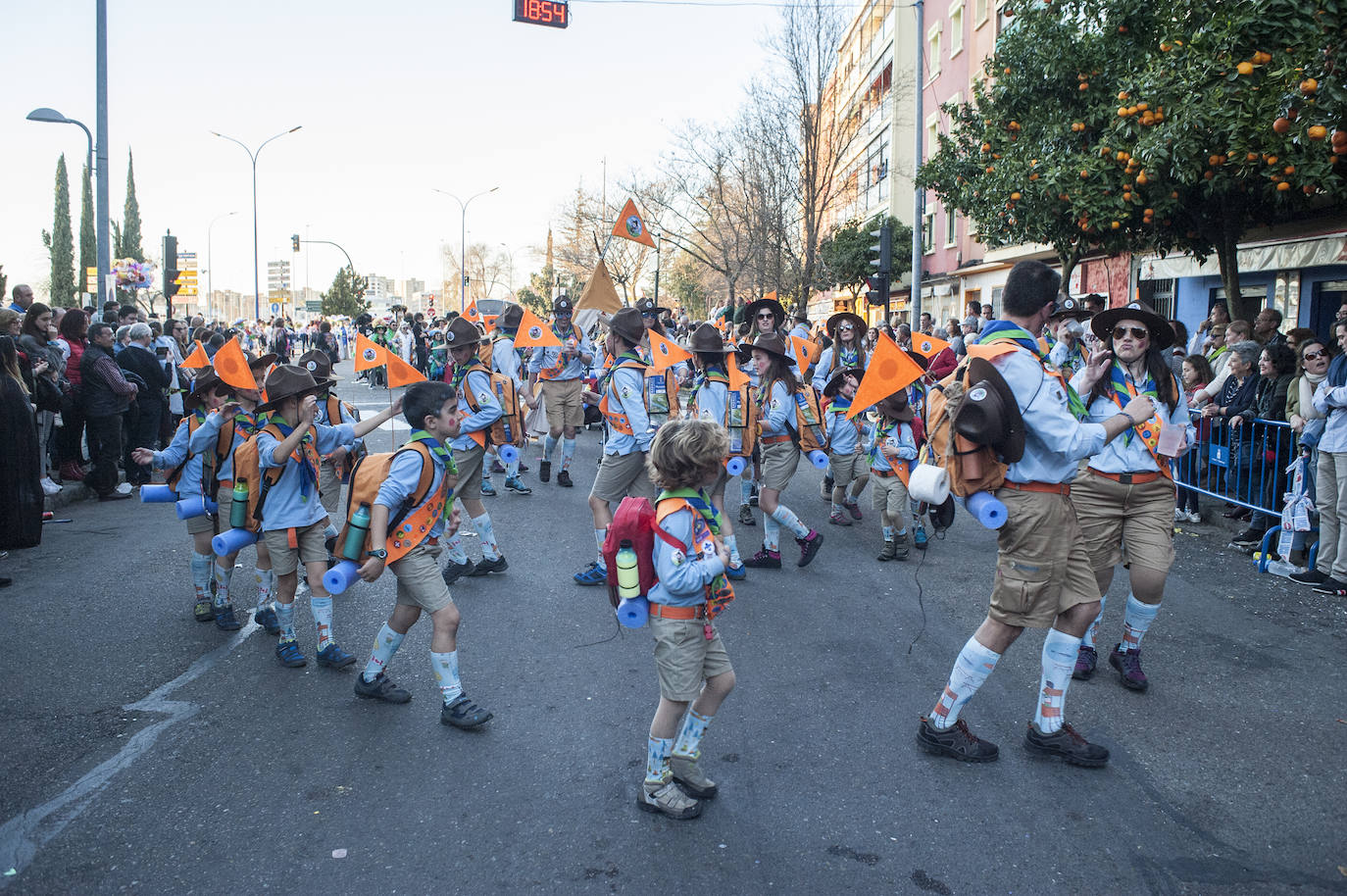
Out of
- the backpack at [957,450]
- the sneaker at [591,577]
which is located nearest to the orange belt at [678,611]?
the backpack at [957,450]

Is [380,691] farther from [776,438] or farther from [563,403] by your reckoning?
[563,403]

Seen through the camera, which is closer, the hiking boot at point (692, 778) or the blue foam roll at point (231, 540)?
the hiking boot at point (692, 778)

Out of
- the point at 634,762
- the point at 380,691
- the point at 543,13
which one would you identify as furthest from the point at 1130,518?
the point at 543,13

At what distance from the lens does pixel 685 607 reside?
139 inches

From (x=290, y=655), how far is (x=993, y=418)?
382 centimetres

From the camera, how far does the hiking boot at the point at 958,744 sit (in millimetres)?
3998

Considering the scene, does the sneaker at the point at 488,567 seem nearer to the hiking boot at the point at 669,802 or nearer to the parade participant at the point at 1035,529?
the hiking boot at the point at 669,802

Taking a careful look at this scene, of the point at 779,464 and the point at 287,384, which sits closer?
the point at 287,384

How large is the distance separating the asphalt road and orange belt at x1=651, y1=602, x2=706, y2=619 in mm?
763

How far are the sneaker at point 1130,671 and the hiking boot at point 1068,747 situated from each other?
34.4 inches

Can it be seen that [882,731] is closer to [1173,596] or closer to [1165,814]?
[1165,814]

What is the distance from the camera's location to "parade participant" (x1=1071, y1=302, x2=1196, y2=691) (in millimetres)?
4555

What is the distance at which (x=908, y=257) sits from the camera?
31.2 m

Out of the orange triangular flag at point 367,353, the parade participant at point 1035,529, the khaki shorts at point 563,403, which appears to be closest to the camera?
the parade participant at point 1035,529
